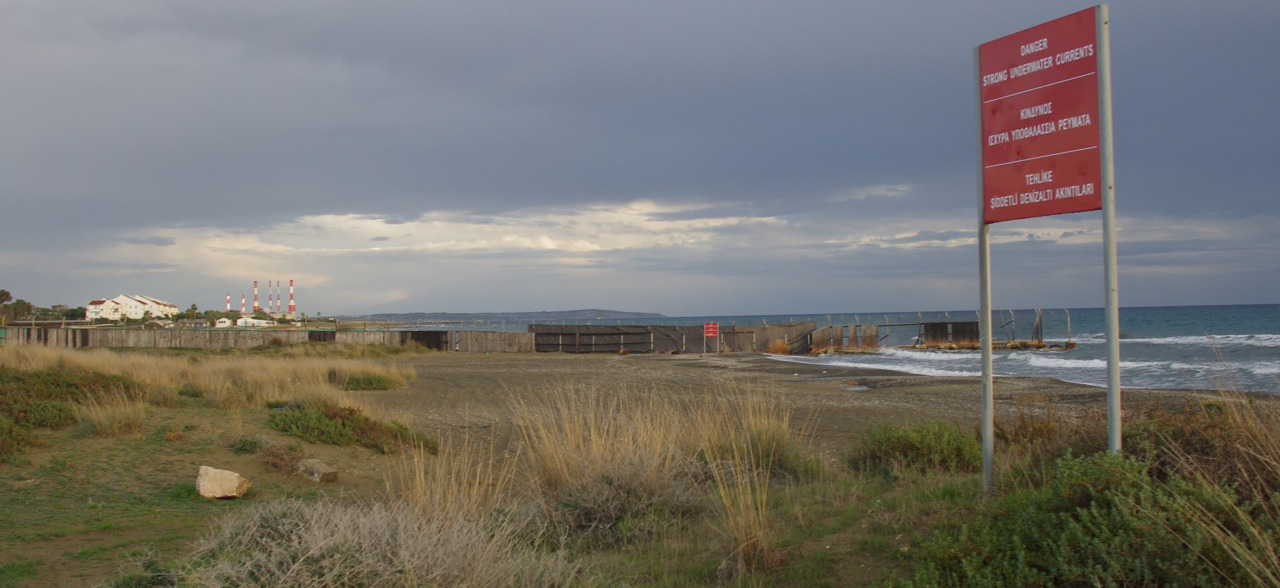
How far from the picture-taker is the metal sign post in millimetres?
4596

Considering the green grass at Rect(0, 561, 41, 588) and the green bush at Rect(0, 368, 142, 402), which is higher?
the green bush at Rect(0, 368, 142, 402)

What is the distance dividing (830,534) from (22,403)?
36.4 feet

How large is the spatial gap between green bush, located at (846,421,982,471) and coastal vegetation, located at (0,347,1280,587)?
2 centimetres

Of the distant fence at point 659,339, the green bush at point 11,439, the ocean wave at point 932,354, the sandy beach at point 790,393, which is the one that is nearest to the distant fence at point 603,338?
the distant fence at point 659,339

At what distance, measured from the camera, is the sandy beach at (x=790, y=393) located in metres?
13.7

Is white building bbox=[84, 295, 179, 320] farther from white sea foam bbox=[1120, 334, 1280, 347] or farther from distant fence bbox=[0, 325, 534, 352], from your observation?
white sea foam bbox=[1120, 334, 1280, 347]

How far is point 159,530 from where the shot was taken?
23.4 ft

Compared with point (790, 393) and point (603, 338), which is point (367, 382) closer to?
point (790, 393)

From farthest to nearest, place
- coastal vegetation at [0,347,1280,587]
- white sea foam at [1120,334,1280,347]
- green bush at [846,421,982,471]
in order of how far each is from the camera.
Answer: white sea foam at [1120,334,1280,347]
green bush at [846,421,982,471]
coastal vegetation at [0,347,1280,587]

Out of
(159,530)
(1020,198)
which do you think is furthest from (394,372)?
(1020,198)

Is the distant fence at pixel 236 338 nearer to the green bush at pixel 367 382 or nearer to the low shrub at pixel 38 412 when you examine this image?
the green bush at pixel 367 382

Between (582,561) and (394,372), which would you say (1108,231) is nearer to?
(582,561)

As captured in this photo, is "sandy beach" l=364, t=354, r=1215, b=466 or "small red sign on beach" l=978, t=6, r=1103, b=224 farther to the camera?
"sandy beach" l=364, t=354, r=1215, b=466

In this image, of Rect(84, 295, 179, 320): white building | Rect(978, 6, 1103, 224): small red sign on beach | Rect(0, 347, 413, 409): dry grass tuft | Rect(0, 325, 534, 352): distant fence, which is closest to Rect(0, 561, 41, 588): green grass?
Rect(978, 6, 1103, 224): small red sign on beach
